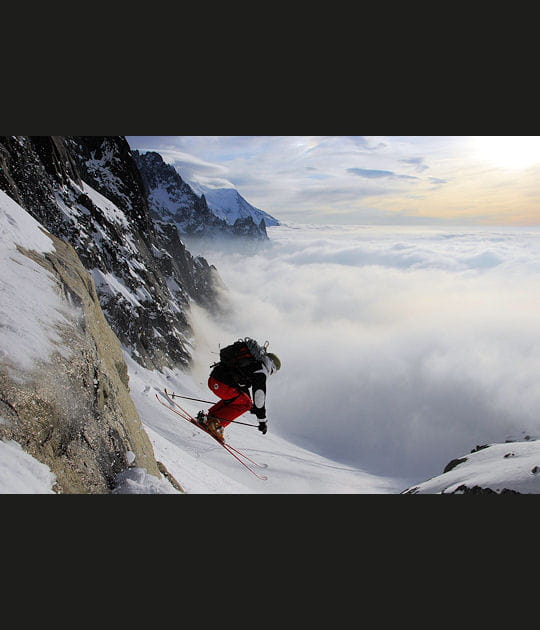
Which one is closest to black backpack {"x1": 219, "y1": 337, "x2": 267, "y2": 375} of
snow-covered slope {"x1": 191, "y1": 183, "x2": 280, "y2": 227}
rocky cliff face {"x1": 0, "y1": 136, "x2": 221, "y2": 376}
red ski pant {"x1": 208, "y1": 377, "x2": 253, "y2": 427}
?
red ski pant {"x1": 208, "y1": 377, "x2": 253, "y2": 427}

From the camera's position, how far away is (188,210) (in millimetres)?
58219

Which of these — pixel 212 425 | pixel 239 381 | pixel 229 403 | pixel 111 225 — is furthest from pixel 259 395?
pixel 111 225

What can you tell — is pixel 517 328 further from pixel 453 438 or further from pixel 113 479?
pixel 113 479

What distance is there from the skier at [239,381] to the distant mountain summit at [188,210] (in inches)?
338

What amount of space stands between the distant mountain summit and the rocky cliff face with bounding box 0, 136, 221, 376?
12.2ft

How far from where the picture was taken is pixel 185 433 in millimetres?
13688

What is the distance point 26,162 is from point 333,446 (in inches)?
1386

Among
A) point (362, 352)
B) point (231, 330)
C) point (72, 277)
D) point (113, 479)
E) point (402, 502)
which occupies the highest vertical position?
point (72, 277)

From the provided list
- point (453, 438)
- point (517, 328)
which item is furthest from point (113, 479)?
point (517, 328)

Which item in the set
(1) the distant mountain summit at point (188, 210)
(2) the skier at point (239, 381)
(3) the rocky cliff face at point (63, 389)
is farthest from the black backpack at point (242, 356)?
(1) the distant mountain summit at point (188, 210)

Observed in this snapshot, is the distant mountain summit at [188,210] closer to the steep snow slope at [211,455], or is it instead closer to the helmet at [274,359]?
the helmet at [274,359]

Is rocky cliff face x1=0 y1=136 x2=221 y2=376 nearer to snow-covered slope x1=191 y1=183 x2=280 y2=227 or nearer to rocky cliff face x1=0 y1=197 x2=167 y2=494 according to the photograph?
snow-covered slope x1=191 y1=183 x2=280 y2=227

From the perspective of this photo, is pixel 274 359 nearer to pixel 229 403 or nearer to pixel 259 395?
pixel 259 395

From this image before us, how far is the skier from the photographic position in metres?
4.69
